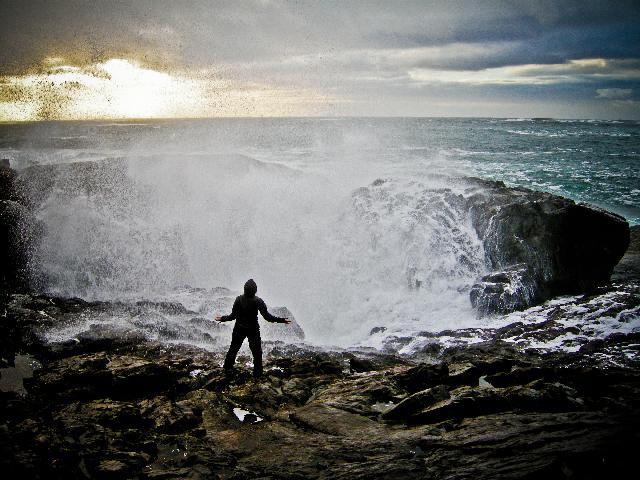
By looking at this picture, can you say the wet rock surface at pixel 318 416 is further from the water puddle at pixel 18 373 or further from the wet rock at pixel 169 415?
the water puddle at pixel 18 373

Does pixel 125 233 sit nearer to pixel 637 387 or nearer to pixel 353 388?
pixel 353 388

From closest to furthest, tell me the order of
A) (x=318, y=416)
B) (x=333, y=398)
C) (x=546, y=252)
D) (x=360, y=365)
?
(x=318, y=416), (x=333, y=398), (x=360, y=365), (x=546, y=252)

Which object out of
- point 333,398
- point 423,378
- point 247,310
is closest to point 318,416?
point 333,398

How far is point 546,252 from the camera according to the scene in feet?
37.9

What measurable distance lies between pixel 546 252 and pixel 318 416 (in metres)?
9.45

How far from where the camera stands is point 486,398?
5.37 meters

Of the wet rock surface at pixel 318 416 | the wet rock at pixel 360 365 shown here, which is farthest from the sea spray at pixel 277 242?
the wet rock surface at pixel 318 416

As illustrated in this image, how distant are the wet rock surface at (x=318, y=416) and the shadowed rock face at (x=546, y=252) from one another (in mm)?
2696

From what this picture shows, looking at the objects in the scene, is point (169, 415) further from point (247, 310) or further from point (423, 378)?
point (423, 378)

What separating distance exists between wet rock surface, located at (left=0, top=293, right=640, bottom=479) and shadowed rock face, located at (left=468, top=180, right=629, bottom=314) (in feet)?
8.85

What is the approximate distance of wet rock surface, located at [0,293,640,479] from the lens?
4.03 metres

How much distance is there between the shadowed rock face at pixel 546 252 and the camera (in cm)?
1081

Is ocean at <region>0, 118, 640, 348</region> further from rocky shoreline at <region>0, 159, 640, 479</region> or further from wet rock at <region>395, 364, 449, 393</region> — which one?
wet rock at <region>395, 364, 449, 393</region>

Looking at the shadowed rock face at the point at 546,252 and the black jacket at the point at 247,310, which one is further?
the shadowed rock face at the point at 546,252
